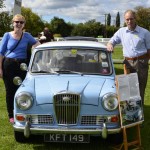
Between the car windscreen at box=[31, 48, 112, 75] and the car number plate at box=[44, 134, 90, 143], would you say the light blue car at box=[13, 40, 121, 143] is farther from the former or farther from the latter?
the car windscreen at box=[31, 48, 112, 75]

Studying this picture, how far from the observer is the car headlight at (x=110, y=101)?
5.95m

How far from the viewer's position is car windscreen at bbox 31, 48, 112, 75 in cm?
708

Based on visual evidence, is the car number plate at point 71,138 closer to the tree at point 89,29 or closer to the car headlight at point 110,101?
the car headlight at point 110,101

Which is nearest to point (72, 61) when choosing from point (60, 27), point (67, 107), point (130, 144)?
point (67, 107)

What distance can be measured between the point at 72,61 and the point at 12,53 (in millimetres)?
1197

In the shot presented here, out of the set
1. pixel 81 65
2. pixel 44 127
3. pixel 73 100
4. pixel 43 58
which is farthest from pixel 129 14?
pixel 44 127

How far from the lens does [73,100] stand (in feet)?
19.5

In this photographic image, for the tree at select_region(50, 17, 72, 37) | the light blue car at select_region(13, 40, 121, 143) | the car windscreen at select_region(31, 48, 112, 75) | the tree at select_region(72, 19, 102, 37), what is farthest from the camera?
the tree at select_region(50, 17, 72, 37)

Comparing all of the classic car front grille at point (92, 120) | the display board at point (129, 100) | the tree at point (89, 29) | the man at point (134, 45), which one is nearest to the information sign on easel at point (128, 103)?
the display board at point (129, 100)

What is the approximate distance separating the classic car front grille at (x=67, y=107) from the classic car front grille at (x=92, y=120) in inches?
4.9

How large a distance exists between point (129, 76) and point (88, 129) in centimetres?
107

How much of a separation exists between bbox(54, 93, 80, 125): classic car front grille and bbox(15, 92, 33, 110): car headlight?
0.41 meters

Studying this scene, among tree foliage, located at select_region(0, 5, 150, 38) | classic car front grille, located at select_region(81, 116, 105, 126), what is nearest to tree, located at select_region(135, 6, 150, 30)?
tree foliage, located at select_region(0, 5, 150, 38)

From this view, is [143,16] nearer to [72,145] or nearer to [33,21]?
[33,21]
